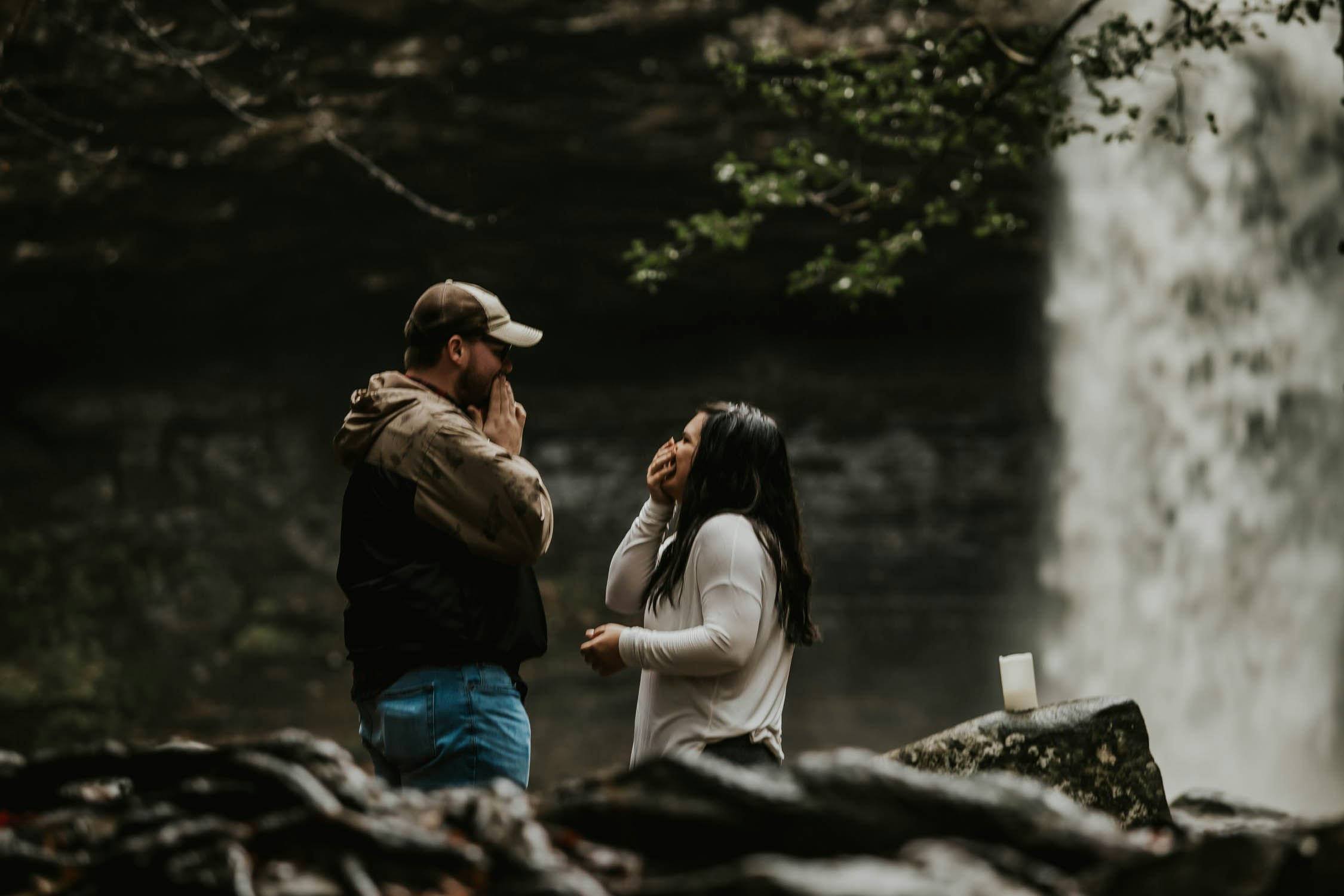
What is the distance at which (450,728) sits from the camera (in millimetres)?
3049

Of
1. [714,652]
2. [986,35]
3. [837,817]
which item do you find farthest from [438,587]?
[986,35]

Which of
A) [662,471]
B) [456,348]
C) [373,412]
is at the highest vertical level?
[456,348]

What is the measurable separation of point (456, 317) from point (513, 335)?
160 mm

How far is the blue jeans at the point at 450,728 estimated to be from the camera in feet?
9.97

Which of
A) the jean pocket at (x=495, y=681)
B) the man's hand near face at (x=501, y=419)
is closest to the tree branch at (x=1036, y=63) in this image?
the man's hand near face at (x=501, y=419)

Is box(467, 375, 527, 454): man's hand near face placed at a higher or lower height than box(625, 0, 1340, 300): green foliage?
lower

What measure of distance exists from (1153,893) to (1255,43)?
1033 cm

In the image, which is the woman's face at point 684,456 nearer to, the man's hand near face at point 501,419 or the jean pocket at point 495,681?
the man's hand near face at point 501,419

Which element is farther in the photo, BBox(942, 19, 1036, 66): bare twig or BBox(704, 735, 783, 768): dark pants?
BBox(942, 19, 1036, 66): bare twig

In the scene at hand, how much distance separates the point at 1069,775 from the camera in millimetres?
3719

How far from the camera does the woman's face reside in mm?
3230

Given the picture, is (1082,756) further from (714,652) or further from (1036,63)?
(1036,63)

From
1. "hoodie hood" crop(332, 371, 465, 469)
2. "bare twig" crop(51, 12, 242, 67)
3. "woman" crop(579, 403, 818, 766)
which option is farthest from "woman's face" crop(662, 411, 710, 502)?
"bare twig" crop(51, 12, 242, 67)

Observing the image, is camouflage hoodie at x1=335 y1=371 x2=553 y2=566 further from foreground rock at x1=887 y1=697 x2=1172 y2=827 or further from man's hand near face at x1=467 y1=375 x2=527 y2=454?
foreground rock at x1=887 y1=697 x2=1172 y2=827
